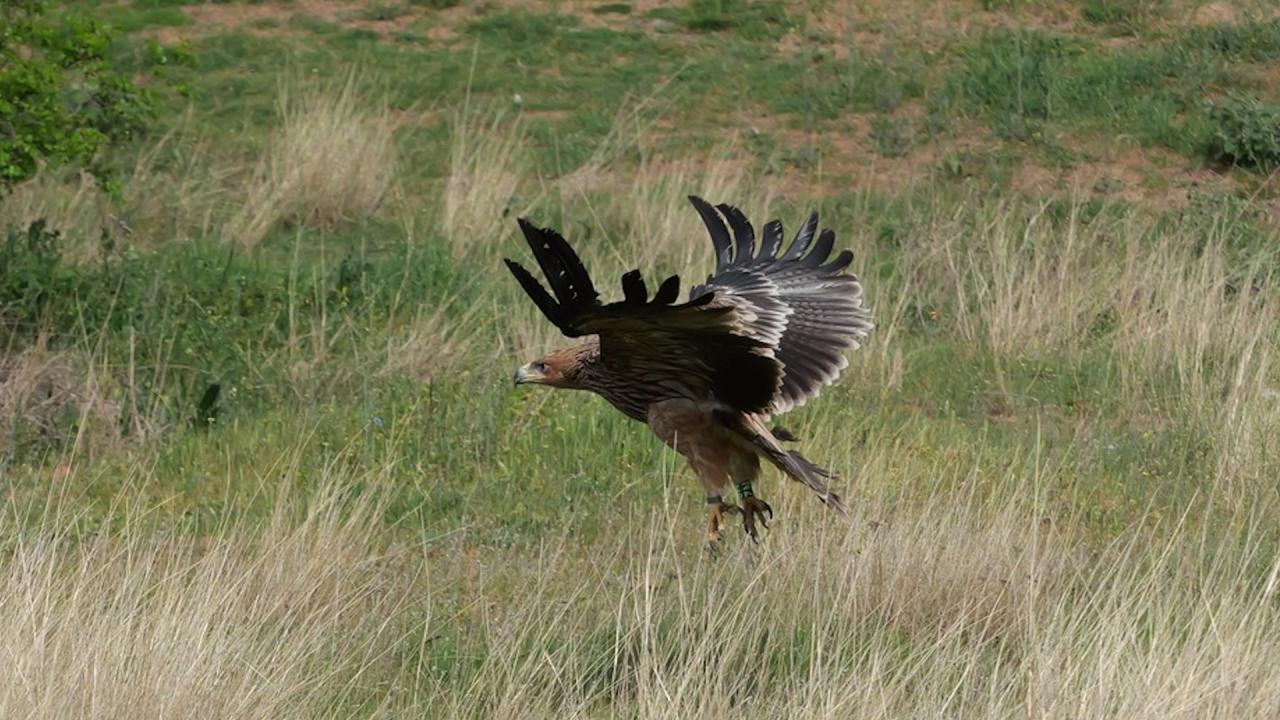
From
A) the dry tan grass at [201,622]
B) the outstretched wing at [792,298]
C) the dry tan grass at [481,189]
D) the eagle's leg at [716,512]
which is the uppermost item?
the outstretched wing at [792,298]

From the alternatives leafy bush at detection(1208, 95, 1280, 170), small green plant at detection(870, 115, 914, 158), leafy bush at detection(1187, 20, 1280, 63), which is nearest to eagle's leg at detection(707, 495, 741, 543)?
small green plant at detection(870, 115, 914, 158)

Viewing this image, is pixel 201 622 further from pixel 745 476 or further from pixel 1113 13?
pixel 1113 13

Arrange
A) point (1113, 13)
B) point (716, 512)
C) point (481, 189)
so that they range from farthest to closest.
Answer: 1. point (1113, 13)
2. point (481, 189)
3. point (716, 512)

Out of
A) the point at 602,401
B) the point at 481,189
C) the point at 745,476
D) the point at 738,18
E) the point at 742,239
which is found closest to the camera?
the point at 745,476

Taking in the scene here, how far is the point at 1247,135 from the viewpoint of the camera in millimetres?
11750

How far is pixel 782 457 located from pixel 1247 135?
7.30 m

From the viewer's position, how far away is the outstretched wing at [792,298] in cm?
586

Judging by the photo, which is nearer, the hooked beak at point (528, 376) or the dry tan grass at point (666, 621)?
the dry tan grass at point (666, 621)

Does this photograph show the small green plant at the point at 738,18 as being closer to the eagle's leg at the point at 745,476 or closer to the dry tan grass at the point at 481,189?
the dry tan grass at the point at 481,189

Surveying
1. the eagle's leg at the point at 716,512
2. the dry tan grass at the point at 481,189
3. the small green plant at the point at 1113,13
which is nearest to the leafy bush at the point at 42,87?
the dry tan grass at the point at 481,189

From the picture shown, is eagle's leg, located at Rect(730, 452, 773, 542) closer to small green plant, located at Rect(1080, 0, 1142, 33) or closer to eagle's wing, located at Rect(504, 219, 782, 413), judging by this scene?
eagle's wing, located at Rect(504, 219, 782, 413)

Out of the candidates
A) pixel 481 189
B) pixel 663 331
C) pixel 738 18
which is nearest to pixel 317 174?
pixel 481 189

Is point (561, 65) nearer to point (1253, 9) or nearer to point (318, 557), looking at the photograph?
point (1253, 9)

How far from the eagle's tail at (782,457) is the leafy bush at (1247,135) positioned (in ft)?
23.0
